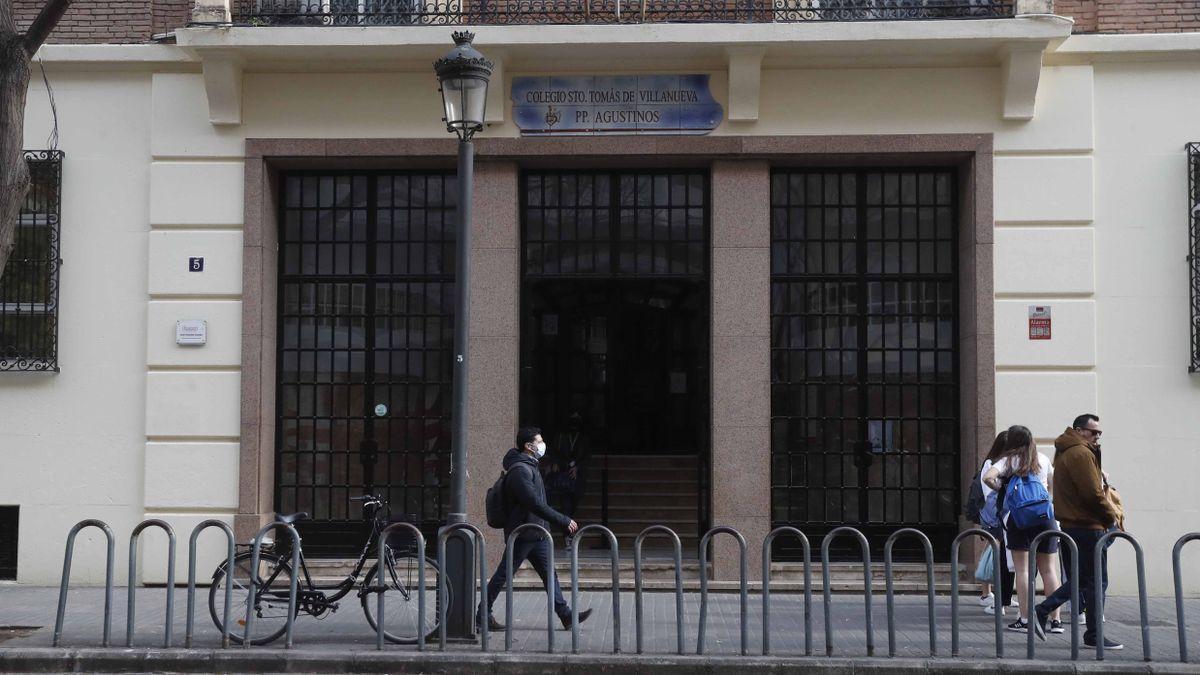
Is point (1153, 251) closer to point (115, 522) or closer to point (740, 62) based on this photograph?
point (740, 62)

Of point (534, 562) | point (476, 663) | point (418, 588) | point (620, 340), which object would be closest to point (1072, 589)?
point (534, 562)

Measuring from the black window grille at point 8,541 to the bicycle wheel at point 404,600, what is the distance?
5498 mm

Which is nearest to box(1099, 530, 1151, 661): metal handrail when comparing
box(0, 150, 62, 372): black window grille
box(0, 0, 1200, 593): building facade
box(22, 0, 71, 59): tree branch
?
box(0, 0, 1200, 593): building facade

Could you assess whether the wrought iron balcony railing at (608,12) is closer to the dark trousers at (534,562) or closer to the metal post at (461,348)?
the metal post at (461,348)

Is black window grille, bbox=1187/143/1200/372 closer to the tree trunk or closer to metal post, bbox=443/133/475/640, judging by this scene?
A: metal post, bbox=443/133/475/640

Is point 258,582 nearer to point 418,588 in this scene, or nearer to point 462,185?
point 418,588

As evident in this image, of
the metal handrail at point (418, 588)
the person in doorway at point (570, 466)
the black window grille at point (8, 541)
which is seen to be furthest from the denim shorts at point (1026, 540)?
the black window grille at point (8, 541)

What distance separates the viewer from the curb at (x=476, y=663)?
31.5 ft

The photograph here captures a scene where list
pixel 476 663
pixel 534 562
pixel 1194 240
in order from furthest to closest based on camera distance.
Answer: pixel 1194 240 < pixel 534 562 < pixel 476 663

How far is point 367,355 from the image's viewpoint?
47.7 feet

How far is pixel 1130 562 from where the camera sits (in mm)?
13648

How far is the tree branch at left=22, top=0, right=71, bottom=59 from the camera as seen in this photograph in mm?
10719

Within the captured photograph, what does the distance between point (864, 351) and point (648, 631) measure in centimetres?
454

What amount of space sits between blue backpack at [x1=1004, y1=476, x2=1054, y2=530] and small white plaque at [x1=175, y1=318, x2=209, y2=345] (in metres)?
8.19
